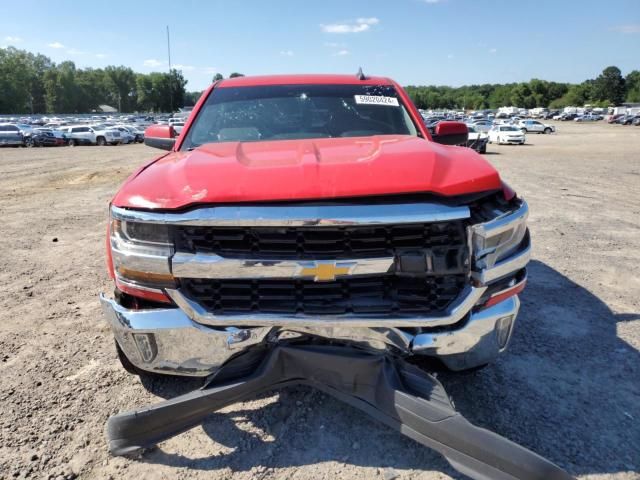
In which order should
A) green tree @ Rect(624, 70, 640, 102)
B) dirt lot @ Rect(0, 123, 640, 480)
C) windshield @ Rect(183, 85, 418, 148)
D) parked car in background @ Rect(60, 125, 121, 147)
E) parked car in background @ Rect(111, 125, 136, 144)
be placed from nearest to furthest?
dirt lot @ Rect(0, 123, 640, 480), windshield @ Rect(183, 85, 418, 148), parked car in background @ Rect(60, 125, 121, 147), parked car in background @ Rect(111, 125, 136, 144), green tree @ Rect(624, 70, 640, 102)

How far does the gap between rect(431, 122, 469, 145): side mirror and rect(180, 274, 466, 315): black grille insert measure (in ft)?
5.91

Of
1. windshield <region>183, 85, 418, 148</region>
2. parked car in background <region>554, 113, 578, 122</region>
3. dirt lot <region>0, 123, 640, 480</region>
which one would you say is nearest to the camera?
dirt lot <region>0, 123, 640, 480</region>

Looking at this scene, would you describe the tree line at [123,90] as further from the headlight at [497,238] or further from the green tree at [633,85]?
the headlight at [497,238]

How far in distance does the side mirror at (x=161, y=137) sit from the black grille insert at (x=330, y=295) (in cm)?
228

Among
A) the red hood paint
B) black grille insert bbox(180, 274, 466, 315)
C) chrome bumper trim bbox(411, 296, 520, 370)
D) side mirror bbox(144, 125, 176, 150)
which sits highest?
side mirror bbox(144, 125, 176, 150)

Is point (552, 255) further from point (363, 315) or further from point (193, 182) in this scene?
point (193, 182)

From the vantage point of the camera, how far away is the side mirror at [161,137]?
4.04 metres

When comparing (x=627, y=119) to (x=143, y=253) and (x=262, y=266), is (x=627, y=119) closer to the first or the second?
(x=262, y=266)

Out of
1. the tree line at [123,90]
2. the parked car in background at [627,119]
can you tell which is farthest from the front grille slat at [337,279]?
the tree line at [123,90]

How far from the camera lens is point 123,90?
151 metres

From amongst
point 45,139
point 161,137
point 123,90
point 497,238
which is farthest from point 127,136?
point 123,90

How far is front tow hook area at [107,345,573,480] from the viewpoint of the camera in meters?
1.92

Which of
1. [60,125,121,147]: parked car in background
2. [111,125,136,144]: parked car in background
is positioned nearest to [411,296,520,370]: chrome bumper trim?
[60,125,121,147]: parked car in background

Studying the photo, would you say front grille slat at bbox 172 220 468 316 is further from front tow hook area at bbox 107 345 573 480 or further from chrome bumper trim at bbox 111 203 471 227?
front tow hook area at bbox 107 345 573 480
